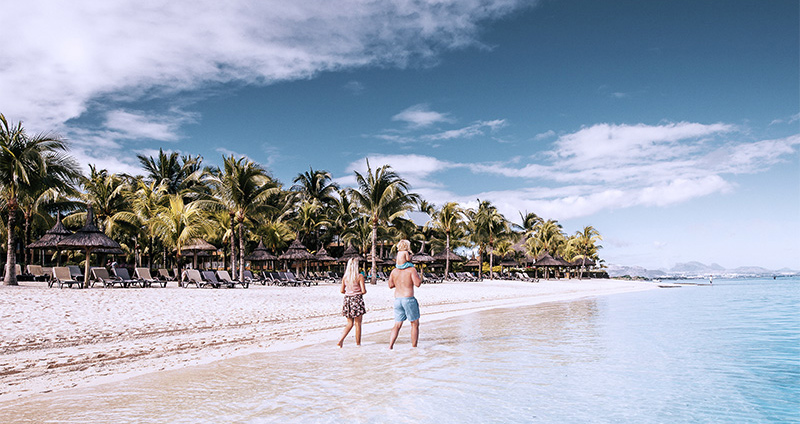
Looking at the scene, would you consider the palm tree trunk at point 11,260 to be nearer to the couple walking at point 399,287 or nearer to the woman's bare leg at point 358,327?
the woman's bare leg at point 358,327

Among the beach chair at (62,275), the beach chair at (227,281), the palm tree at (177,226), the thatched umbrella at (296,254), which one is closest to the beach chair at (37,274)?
the palm tree at (177,226)

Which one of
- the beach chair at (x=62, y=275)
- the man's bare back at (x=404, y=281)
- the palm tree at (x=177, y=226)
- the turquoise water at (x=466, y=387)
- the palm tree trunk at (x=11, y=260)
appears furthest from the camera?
the palm tree at (x=177, y=226)

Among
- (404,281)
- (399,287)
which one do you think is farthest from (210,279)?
(404,281)

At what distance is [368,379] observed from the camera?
5.65 m

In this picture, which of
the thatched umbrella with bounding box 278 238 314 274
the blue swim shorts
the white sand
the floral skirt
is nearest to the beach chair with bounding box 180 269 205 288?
the white sand

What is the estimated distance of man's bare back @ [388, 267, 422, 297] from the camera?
666 centimetres

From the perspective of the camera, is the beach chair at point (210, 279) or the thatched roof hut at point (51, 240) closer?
the thatched roof hut at point (51, 240)

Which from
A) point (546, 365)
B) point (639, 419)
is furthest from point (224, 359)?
point (639, 419)

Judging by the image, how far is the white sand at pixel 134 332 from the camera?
233 inches

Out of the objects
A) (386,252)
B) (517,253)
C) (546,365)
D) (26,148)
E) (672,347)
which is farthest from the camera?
(517,253)

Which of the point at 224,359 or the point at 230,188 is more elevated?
the point at 230,188

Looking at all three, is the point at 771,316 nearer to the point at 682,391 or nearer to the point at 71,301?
the point at 682,391

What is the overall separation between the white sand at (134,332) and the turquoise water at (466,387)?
70 centimetres

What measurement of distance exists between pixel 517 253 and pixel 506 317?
146 feet
